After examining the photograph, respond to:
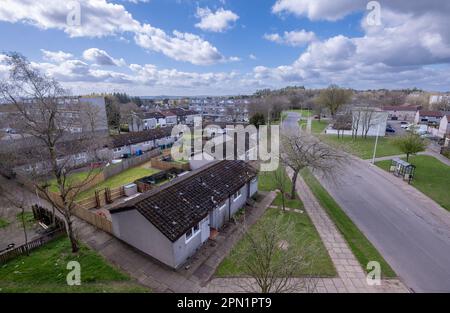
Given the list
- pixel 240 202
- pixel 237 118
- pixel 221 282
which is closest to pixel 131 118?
pixel 237 118

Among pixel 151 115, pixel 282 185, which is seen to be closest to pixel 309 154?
pixel 282 185

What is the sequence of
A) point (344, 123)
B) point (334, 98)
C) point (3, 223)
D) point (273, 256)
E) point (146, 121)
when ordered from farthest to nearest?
1. point (334, 98)
2. point (146, 121)
3. point (344, 123)
4. point (3, 223)
5. point (273, 256)

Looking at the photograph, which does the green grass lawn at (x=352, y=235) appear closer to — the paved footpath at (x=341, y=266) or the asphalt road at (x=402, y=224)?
the paved footpath at (x=341, y=266)

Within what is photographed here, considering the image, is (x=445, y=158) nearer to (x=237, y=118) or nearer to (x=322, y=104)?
(x=322, y=104)

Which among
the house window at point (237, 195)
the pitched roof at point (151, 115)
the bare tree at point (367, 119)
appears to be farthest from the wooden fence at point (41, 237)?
the bare tree at point (367, 119)

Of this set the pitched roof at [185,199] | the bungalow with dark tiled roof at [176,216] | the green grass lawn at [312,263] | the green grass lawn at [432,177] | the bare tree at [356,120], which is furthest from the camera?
the bare tree at [356,120]

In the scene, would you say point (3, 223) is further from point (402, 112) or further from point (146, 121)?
point (402, 112)

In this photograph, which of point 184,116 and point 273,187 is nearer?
point 273,187

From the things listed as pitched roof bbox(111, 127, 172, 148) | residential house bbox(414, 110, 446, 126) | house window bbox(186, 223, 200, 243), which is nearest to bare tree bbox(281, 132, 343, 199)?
house window bbox(186, 223, 200, 243)
